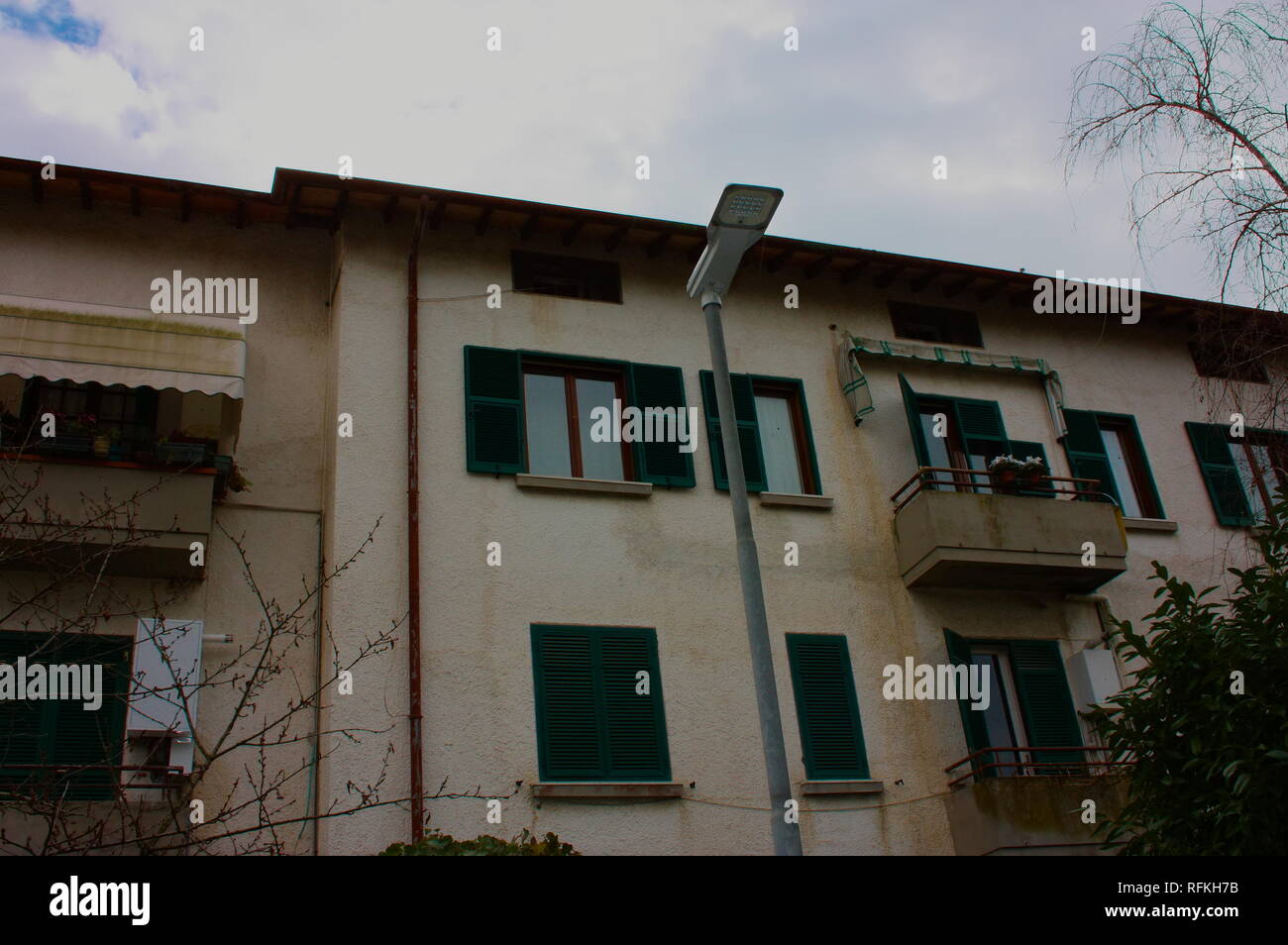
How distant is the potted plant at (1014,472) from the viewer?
15.6m

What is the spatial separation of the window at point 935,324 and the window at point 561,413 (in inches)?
148

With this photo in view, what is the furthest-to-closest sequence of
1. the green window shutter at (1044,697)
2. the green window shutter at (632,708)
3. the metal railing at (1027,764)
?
the green window shutter at (1044,697), the metal railing at (1027,764), the green window shutter at (632,708)

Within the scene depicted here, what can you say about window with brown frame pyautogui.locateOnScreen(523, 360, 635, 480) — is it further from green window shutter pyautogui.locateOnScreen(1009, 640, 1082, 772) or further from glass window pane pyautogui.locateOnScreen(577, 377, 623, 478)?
green window shutter pyautogui.locateOnScreen(1009, 640, 1082, 772)

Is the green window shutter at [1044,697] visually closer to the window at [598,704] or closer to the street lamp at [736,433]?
the window at [598,704]

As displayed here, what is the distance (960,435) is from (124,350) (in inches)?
397

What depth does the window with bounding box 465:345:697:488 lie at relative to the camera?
14.4 m

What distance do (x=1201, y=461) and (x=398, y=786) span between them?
12.2m

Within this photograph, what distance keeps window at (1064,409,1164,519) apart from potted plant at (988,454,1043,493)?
4.56ft

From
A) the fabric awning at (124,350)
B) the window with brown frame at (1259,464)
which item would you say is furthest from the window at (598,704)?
the window with brown frame at (1259,464)

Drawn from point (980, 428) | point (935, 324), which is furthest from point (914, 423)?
point (935, 324)

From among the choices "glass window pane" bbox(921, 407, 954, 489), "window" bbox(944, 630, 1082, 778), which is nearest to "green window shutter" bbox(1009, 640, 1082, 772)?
"window" bbox(944, 630, 1082, 778)
